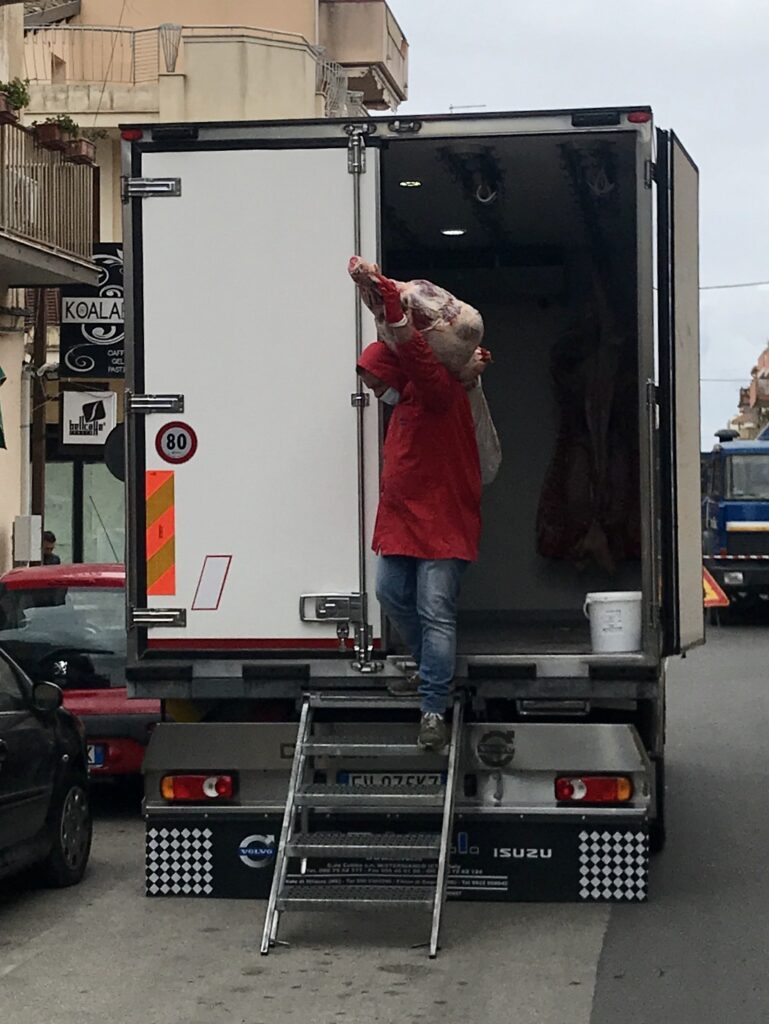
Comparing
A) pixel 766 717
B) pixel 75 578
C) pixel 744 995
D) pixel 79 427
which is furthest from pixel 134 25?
pixel 744 995

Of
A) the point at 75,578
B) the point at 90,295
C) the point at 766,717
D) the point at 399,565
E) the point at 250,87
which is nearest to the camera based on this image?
the point at 399,565

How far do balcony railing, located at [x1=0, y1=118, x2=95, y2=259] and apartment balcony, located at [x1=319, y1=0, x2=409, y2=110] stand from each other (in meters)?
17.5

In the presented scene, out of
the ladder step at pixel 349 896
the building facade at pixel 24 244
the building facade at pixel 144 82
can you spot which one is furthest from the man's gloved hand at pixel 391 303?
the building facade at pixel 144 82

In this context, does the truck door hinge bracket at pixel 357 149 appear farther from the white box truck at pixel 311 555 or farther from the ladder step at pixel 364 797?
the ladder step at pixel 364 797

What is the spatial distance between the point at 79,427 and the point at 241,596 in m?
17.1

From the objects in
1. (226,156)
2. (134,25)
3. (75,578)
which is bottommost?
(75,578)

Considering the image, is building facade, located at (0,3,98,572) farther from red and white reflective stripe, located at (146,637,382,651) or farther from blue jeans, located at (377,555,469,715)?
blue jeans, located at (377,555,469,715)

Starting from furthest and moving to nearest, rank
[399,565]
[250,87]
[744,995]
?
[250,87] < [399,565] < [744,995]

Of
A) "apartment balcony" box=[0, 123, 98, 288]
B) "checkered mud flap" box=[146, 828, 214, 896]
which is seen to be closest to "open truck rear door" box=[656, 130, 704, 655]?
"checkered mud flap" box=[146, 828, 214, 896]

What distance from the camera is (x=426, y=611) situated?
8094 millimetres

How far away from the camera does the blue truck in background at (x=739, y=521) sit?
28062 millimetres

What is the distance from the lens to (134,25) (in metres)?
38.5

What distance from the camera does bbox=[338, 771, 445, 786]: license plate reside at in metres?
8.34

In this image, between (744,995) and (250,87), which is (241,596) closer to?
(744,995)
